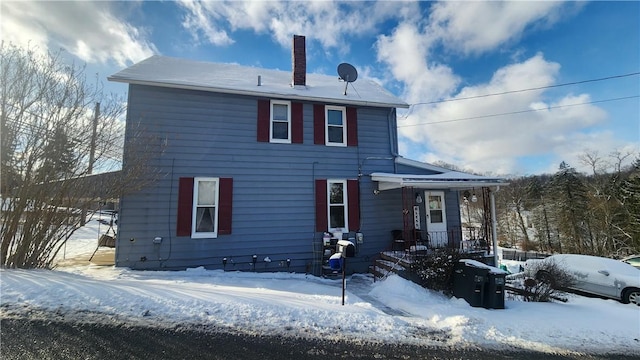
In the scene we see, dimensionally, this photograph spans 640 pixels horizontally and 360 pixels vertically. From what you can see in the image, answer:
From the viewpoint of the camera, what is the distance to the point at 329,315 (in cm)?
464

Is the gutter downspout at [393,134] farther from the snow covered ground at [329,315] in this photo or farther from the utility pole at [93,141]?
the utility pole at [93,141]

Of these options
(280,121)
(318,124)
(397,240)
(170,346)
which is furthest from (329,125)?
(170,346)

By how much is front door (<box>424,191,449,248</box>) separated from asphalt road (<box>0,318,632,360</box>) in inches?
266

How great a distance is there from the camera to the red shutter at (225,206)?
345 inches

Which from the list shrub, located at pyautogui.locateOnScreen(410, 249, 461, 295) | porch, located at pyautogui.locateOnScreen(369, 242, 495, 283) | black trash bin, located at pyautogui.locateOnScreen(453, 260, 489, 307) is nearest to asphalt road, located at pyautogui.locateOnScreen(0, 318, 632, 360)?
black trash bin, located at pyautogui.locateOnScreen(453, 260, 489, 307)

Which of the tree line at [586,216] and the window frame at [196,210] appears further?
the tree line at [586,216]

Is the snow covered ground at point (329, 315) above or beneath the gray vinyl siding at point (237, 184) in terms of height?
beneath

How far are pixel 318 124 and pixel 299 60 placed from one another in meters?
2.80

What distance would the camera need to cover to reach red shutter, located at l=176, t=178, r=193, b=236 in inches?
333

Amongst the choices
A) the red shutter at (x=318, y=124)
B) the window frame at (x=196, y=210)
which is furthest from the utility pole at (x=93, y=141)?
the red shutter at (x=318, y=124)

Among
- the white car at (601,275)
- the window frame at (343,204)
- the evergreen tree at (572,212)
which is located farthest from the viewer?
the evergreen tree at (572,212)

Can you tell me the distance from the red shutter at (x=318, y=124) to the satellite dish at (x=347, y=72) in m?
1.36

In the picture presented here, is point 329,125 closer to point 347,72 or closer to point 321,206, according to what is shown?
point 347,72

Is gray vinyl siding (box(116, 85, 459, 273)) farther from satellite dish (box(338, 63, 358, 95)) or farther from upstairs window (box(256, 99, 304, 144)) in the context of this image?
satellite dish (box(338, 63, 358, 95))
